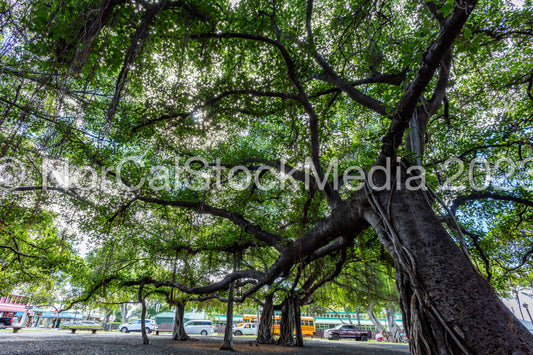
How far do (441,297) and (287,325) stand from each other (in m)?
10.2

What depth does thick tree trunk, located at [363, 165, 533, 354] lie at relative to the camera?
1.76m

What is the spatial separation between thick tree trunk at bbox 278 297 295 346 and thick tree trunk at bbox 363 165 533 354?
929 centimetres

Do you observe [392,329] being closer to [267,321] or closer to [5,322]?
[267,321]

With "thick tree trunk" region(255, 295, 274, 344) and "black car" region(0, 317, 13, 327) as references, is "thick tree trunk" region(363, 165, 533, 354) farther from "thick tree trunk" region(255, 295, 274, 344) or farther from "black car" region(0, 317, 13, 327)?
"black car" region(0, 317, 13, 327)

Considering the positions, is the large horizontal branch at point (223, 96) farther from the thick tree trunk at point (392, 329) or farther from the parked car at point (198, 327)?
the thick tree trunk at point (392, 329)

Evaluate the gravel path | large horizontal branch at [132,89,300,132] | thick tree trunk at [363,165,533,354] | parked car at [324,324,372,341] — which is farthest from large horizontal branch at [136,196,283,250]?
parked car at [324,324,372,341]

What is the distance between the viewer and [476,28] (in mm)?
3727

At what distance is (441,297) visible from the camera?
2.03 m

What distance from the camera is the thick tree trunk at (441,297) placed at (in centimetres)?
176

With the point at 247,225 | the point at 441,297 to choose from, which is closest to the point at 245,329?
the point at 247,225

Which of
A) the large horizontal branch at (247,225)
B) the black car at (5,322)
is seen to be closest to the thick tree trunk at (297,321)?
the large horizontal branch at (247,225)

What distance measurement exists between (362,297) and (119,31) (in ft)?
40.3

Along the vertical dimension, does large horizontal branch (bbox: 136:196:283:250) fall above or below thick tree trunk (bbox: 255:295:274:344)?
above

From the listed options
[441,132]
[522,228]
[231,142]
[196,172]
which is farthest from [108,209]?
[522,228]
